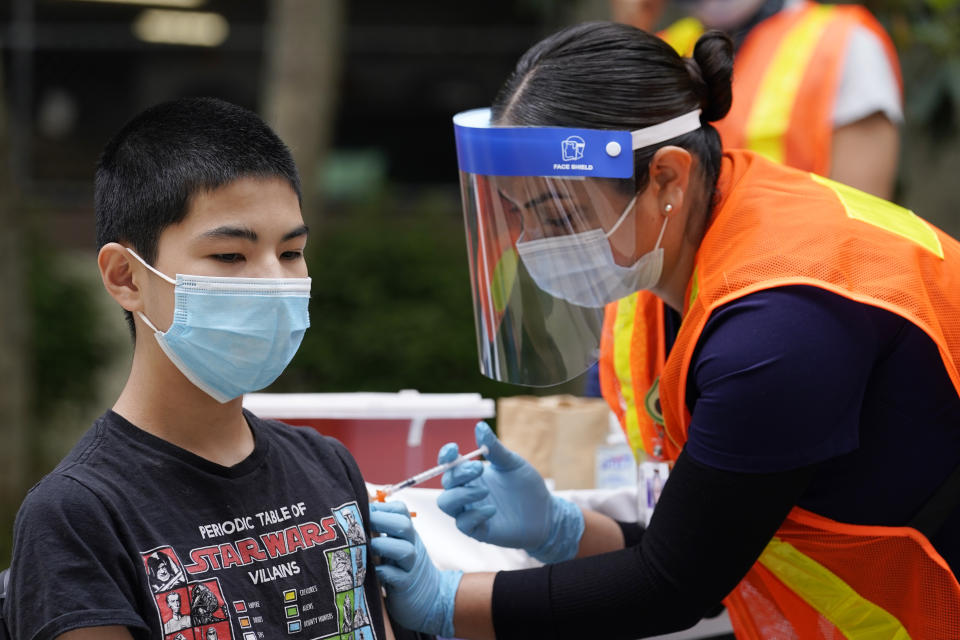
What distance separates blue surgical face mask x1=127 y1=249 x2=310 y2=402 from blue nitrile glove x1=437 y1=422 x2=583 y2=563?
0.44m

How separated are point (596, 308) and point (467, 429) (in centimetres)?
50

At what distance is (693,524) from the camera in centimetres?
177

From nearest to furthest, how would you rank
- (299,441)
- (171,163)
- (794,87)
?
(171,163) < (299,441) < (794,87)

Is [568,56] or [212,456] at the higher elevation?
[568,56]

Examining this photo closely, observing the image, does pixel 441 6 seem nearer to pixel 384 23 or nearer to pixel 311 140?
pixel 384 23

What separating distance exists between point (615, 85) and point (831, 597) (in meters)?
0.92

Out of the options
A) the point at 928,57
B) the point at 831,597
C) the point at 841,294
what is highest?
the point at 928,57

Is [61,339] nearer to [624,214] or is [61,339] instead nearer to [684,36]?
[684,36]

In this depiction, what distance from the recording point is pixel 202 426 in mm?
1653

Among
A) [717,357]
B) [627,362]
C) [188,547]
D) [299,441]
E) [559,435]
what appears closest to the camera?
[188,547]

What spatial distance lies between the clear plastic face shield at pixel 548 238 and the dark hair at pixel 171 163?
37cm

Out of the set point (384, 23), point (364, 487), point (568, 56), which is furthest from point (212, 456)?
point (384, 23)

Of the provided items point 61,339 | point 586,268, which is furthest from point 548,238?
point 61,339

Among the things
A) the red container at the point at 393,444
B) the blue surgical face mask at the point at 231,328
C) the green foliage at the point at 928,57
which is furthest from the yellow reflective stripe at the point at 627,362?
the green foliage at the point at 928,57
